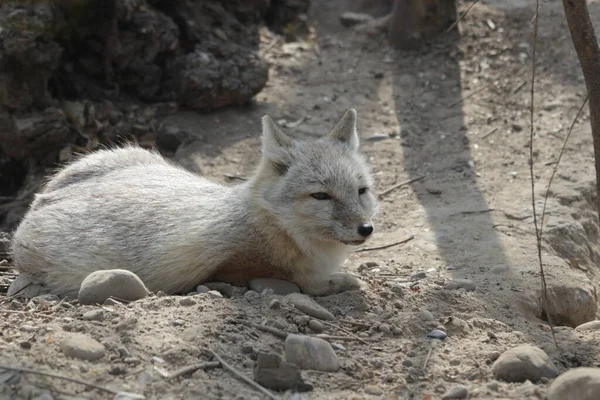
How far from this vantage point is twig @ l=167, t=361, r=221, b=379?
180 inches

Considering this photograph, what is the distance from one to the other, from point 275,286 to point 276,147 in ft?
3.85

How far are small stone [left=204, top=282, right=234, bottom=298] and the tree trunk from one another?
7237 mm

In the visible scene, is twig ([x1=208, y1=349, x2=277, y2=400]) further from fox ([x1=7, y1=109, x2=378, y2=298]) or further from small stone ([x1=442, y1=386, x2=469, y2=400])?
fox ([x1=7, y1=109, x2=378, y2=298])

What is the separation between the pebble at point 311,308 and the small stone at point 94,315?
4.32 feet

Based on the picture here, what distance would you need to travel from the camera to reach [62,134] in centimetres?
965

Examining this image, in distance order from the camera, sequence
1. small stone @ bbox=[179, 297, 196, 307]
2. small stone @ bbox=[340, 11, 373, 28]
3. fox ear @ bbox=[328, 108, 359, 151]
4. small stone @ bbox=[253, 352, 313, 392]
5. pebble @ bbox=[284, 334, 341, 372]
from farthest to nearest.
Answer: small stone @ bbox=[340, 11, 373, 28] → fox ear @ bbox=[328, 108, 359, 151] → small stone @ bbox=[179, 297, 196, 307] → pebble @ bbox=[284, 334, 341, 372] → small stone @ bbox=[253, 352, 313, 392]

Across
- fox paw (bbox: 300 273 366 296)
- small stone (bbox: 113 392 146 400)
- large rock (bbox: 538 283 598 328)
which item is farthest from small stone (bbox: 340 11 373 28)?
small stone (bbox: 113 392 146 400)

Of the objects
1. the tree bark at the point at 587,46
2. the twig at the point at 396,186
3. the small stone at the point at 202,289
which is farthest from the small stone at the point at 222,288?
the twig at the point at 396,186

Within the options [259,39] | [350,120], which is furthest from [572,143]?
[259,39]

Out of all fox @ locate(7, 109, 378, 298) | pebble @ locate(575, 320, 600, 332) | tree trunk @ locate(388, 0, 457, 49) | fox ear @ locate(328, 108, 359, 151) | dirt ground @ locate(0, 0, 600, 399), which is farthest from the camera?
tree trunk @ locate(388, 0, 457, 49)

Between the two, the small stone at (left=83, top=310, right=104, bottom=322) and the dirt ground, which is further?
the small stone at (left=83, top=310, right=104, bottom=322)

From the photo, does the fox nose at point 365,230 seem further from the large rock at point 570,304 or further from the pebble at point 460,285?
the large rock at point 570,304

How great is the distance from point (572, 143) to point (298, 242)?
5.09 m

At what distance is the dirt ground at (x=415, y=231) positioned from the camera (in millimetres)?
4758
